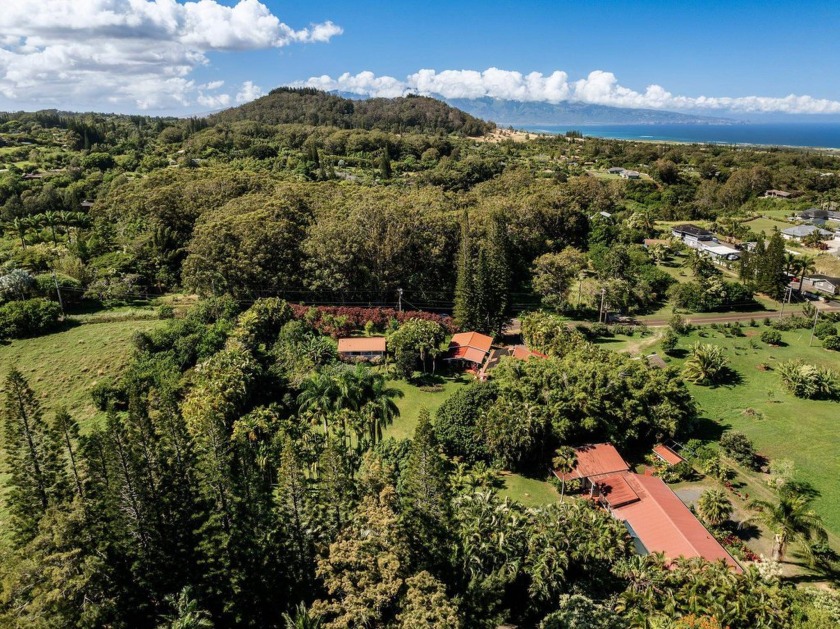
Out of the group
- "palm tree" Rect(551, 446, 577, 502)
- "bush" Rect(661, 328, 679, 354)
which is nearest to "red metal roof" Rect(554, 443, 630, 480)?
"palm tree" Rect(551, 446, 577, 502)

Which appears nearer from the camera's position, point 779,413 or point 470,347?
point 779,413

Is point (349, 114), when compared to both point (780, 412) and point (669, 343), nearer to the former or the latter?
point (669, 343)

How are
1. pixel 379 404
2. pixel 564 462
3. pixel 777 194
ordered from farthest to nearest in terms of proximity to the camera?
1. pixel 777 194
2. pixel 564 462
3. pixel 379 404

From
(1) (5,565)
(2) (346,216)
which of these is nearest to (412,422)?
(1) (5,565)

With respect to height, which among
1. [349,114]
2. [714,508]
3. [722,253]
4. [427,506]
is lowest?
[714,508]

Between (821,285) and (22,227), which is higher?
(22,227)

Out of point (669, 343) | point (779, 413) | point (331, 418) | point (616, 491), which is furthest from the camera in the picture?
point (669, 343)

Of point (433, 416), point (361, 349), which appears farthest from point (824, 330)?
point (361, 349)
